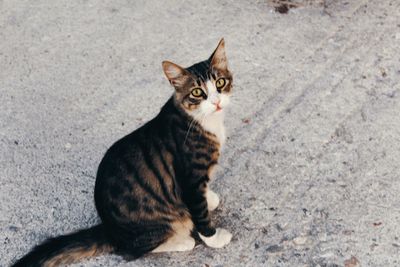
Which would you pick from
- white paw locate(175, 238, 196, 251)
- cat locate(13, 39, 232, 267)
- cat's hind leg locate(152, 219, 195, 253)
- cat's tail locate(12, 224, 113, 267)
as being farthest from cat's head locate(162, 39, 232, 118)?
cat's tail locate(12, 224, 113, 267)

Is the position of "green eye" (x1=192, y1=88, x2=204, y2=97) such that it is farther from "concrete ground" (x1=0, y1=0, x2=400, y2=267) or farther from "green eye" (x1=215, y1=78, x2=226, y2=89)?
"concrete ground" (x1=0, y1=0, x2=400, y2=267)

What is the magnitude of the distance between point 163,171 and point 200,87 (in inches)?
18.5

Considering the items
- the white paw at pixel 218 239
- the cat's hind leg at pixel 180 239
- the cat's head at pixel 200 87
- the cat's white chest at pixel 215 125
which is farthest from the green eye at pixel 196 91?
the white paw at pixel 218 239

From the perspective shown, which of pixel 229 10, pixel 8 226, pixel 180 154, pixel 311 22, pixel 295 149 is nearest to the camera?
pixel 180 154

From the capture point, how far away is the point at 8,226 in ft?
10.7

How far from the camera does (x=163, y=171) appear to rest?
2777 mm

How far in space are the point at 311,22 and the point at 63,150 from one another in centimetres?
235

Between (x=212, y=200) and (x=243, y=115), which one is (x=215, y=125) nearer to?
(x=212, y=200)

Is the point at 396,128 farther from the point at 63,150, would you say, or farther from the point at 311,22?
the point at 63,150

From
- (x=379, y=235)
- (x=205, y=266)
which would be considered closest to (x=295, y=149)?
(x=379, y=235)

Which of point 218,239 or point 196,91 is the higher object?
point 196,91

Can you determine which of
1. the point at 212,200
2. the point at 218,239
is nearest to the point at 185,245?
the point at 218,239

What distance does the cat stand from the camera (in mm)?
2729

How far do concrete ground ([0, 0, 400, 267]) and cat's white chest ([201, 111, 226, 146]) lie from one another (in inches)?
23.7
